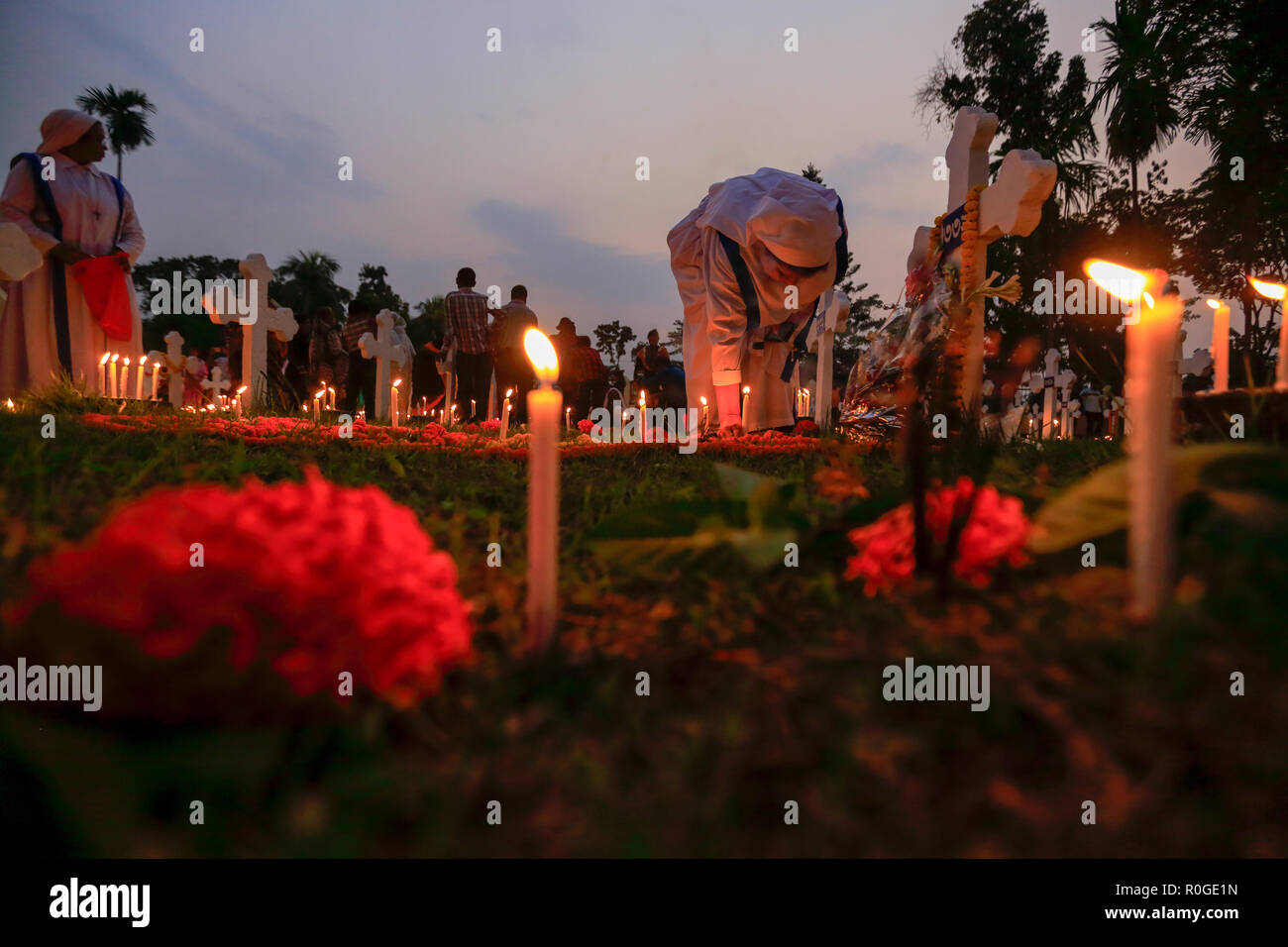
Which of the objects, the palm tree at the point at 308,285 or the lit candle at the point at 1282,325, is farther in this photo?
the palm tree at the point at 308,285

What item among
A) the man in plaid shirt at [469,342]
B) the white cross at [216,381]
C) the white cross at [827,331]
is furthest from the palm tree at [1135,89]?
the white cross at [216,381]

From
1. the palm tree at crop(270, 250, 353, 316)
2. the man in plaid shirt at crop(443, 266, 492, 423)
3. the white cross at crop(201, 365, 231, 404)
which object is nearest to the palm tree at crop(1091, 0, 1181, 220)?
the man in plaid shirt at crop(443, 266, 492, 423)

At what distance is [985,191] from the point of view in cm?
505

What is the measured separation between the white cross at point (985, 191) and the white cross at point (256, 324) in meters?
7.11

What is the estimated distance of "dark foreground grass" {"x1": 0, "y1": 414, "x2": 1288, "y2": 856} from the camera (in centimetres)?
75

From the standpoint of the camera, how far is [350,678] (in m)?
0.94

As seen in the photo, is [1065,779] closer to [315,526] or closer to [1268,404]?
[315,526]

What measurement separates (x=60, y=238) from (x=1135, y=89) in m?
19.3

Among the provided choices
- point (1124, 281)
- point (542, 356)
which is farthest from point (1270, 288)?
point (542, 356)

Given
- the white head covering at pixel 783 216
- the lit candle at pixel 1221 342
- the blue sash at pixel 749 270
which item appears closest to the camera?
the lit candle at pixel 1221 342

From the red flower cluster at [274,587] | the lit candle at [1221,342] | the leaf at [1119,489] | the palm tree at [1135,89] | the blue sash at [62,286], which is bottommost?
the red flower cluster at [274,587]

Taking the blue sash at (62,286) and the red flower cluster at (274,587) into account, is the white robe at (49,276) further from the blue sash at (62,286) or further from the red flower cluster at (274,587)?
the red flower cluster at (274,587)

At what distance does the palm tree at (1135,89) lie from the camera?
1312cm

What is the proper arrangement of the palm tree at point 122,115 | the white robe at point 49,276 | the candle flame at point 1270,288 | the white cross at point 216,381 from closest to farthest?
the candle flame at point 1270,288, the white robe at point 49,276, the white cross at point 216,381, the palm tree at point 122,115
